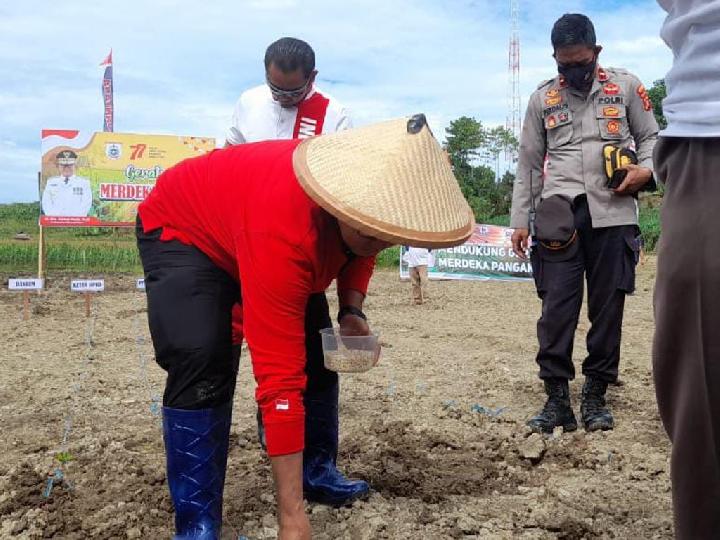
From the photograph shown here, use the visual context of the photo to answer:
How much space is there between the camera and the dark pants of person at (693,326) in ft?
3.30

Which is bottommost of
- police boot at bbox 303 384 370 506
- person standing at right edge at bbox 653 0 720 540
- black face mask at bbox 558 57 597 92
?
police boot at bbox 303 384 370 506

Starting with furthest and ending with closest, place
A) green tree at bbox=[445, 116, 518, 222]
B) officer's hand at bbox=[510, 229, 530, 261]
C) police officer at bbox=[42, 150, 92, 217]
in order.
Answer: green tree at bbox=[445, 116, 518, 222] → police officer at bbox=[42, 150, 92, 217] → officer's hand at bbox=[510, 229, 530, 261]

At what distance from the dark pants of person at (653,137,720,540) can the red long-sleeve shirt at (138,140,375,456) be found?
1002 mm

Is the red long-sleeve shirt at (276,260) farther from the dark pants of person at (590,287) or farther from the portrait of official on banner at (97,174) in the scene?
the portrait of official on banner at (97,174)

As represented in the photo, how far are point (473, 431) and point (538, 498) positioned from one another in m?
0.83

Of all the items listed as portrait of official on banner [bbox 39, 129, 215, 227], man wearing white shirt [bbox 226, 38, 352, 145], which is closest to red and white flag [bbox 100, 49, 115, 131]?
portrait of official on banner [bbox 39, 129, 215, 227]

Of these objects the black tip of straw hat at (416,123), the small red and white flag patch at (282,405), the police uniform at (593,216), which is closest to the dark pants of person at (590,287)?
the police uniform at (593,216)

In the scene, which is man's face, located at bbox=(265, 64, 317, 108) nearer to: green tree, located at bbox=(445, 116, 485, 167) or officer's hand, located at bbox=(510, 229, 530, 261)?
officer's hand, located at bbox=(510, 229, 530, 261)

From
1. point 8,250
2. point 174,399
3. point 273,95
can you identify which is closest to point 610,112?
point 273,95

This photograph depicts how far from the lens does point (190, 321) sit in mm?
2162

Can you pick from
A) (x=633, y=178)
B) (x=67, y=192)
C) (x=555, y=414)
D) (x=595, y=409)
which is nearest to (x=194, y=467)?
(x=555, y=414)

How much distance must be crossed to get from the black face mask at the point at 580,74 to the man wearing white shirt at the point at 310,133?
108 centimetres

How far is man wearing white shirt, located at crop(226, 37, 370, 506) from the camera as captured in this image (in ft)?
8.76

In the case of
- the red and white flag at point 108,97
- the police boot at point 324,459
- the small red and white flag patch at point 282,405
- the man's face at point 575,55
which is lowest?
the police boot at point 324,459
